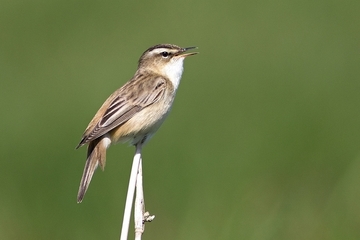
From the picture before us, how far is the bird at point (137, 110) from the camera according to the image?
643 cm

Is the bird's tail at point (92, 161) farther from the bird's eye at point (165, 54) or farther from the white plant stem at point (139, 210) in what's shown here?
the bird's eye at point (165, 54)

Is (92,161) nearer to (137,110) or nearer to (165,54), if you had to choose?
(137,110)

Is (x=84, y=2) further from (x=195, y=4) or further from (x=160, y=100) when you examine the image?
(x=160, y=100)

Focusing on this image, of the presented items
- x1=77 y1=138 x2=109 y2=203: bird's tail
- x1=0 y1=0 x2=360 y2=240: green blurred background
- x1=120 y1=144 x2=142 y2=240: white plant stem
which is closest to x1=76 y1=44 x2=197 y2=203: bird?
x1=77 y1=138 x2=109 y2=203: bird's tail

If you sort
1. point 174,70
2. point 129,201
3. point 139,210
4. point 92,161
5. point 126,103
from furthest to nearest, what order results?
point 174,70 < point 126,103 < point 92,161 < point 139,210 < point 129,201

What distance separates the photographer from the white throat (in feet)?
24.0

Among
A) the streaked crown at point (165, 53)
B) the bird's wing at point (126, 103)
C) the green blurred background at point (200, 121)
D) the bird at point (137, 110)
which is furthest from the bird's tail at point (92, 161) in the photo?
the green blurred background at point (200, 121)

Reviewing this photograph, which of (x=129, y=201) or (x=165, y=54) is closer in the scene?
(x=129, y=201)

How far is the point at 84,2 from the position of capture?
15938mm

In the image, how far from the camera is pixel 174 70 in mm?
7355

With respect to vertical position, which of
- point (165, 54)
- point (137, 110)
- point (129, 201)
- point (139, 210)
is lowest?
point (139, 210)

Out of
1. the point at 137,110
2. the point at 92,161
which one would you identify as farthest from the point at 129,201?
the point at 137,110

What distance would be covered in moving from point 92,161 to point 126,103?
80cm

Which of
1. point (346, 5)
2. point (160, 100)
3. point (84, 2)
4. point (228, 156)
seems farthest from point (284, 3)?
point (160, 100)
